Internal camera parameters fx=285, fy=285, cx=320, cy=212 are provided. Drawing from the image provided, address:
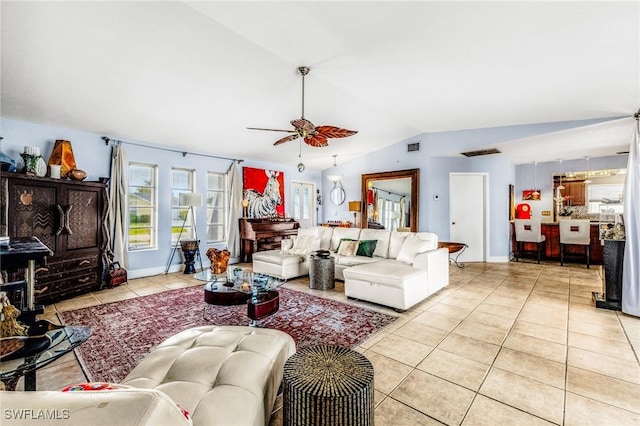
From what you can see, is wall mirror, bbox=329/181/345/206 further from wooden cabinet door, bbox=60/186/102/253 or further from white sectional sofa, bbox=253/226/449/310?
wooden cabinet door, bbox=60/186/102/253

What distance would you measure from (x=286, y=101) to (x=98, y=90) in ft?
7.86

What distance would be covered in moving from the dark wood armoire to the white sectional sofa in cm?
250

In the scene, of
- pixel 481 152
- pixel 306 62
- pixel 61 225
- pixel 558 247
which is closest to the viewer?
pixel 306 62

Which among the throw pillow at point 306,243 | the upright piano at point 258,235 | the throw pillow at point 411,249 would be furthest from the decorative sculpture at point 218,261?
the upright piano at point 258,235

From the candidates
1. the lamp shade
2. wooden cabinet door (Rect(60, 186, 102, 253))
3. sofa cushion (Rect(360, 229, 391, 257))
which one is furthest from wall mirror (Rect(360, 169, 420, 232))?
wooden cabinet door (Rect(60, 186, 102, 253))

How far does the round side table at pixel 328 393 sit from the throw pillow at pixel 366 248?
10.9ft

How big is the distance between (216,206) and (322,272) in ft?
11.2

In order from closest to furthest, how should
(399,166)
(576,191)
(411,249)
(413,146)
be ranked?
(411,249), (413,146), (399,166), (576,191)

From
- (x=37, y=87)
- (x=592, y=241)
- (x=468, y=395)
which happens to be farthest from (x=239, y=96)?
(x=592, y=241)

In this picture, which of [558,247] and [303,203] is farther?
[303,203]

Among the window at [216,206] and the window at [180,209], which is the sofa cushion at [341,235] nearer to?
the window at [216,206]

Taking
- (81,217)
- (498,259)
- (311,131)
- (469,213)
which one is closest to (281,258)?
(311,131)

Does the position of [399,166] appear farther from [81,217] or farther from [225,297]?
[81,217]

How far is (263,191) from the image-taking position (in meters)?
7.25
